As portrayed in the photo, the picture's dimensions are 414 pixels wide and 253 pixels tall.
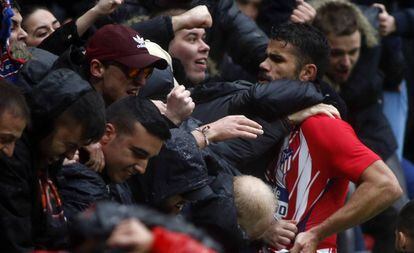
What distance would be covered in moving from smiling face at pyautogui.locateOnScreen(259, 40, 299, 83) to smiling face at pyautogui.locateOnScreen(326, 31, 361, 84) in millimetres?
→ 1151

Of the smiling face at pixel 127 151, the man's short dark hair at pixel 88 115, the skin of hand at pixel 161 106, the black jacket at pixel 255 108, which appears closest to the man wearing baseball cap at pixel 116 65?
the skin of hand at pixel 161 106

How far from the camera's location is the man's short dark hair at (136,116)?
5.13 metres

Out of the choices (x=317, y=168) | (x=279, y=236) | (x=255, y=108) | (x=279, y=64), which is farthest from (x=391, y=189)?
(x=279, y=64)

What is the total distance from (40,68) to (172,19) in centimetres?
125

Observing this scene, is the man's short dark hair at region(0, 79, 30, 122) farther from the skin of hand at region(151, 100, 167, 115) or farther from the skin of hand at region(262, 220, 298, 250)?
the skin of hand at region(262, 220, 298, 250)

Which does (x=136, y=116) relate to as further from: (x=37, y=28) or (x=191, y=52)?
(x=37, y=28)

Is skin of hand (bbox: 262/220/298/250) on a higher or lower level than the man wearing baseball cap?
lower

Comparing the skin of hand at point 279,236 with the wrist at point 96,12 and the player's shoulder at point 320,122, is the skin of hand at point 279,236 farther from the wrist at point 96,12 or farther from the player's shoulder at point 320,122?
the wrist at point 96,12

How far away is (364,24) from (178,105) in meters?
2.54

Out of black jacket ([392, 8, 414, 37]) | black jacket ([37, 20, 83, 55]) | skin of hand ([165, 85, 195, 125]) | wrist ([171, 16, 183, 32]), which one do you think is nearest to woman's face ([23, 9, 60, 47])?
black jacket ([37, 20, 83, 55])

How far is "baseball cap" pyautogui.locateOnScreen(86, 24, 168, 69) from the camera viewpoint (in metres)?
5.59

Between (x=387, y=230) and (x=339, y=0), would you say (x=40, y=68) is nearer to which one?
(x=339, y=0)

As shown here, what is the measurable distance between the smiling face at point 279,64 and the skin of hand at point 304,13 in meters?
0.89

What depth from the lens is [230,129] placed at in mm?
5727
